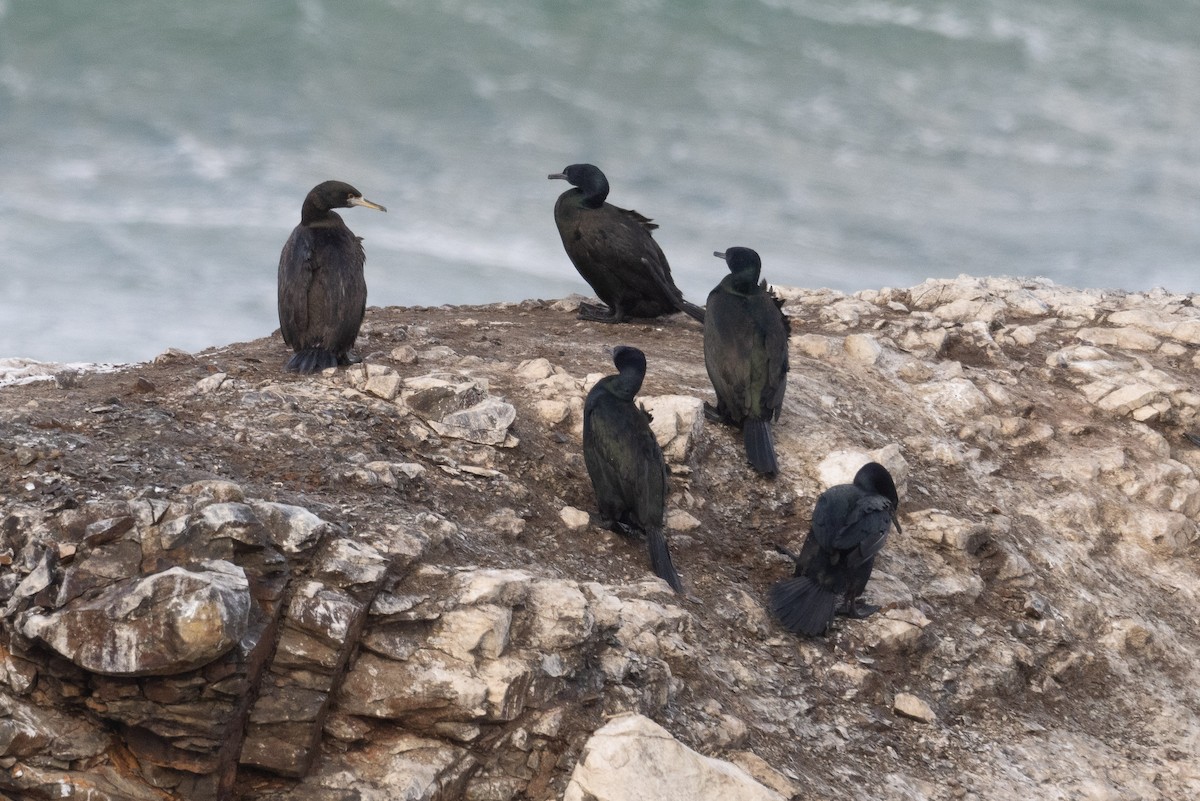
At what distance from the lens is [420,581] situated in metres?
4.93

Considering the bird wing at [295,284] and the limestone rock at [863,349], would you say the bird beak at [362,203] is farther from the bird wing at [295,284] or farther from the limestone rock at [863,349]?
the limestone rock at [863,349]

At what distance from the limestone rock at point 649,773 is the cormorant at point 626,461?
1438mm

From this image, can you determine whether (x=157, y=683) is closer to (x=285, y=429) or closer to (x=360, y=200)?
(x=285, y=429)

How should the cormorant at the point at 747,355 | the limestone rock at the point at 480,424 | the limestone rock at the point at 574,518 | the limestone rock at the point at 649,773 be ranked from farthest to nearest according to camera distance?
the cormorant at the point at 747,355 < the limestone rock at the point at 480,424 < the limestone rock at the point at 574,518 < the limestone rock at the point at 649,773

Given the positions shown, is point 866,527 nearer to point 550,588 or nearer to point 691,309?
point 550,588

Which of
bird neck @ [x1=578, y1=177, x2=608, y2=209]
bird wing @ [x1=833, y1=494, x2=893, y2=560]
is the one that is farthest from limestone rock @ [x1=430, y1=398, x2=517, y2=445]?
bird neck @ [x1=578, y1=177, x2=608, y2=209]

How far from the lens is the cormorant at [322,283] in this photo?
7.39 metres

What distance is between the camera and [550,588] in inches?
198

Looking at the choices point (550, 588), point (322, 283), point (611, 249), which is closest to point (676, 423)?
point (550, 588)

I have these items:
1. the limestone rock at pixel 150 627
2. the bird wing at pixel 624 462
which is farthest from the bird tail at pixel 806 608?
the limestone rock at pixel 150 627

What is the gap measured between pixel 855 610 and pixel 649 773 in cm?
226

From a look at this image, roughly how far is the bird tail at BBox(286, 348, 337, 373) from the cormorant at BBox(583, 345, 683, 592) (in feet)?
5.86

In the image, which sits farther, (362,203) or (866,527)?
(362,203)

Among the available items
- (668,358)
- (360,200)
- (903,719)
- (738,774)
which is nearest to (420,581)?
(738,774)
